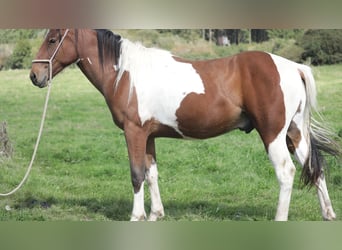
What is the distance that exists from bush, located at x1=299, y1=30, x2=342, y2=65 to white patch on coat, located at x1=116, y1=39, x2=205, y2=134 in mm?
2096

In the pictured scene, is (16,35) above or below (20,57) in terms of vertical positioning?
above

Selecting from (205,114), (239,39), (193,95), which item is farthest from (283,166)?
(239,39)

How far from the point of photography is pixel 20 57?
5.87 m

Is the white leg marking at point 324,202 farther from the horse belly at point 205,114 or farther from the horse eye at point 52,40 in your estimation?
the horse eye at point 52,40

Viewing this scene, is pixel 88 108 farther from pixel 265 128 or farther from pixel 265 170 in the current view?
pixel 265 128

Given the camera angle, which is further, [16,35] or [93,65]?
[16,35]

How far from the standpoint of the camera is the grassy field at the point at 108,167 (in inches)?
164

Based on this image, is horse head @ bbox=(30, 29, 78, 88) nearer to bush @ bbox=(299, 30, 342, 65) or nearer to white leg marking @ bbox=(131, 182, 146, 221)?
white leg marking @ bbox=(131, 182, 146, 221)

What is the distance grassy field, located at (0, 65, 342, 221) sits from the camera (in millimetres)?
4172

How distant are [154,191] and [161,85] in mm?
843

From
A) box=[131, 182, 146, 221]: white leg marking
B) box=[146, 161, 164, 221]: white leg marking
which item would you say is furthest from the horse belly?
box=[131, 182, 146, 221]: white leg marking

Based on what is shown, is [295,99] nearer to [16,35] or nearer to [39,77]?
A: [39,77]

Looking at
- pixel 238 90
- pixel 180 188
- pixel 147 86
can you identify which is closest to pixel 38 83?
pixel 147 86

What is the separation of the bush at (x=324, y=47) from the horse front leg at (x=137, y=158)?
2503mm
